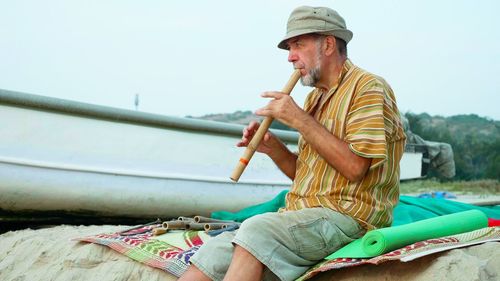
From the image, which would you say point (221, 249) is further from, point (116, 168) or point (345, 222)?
point (116, 168)

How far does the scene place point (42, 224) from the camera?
5891mm

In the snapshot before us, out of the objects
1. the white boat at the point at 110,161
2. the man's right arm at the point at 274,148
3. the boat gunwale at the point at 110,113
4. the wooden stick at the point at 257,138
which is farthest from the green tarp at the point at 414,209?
the wooden stick at the point at 257,138

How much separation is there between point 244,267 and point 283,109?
2.38 feet

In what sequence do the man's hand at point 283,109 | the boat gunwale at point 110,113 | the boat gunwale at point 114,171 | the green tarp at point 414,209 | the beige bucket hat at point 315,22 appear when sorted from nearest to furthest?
the man's hand at point 283,109
the beige bucket hat at point 315,22
the green tarp at point 414,209
the boat gunwale at point 110,113
the boat gunwale at point 114,171

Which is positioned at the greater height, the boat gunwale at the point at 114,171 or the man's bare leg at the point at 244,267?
the man's bare leg at the point at 244,267

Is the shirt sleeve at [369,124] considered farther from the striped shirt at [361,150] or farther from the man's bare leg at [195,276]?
the man's bare leg at [195,276]

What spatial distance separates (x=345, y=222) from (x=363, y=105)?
528mm

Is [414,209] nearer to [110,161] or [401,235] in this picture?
[401,235]

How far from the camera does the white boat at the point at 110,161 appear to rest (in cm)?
552

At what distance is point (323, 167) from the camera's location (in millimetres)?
3076

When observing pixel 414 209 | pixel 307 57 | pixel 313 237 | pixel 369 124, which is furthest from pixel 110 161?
pixel 369 124

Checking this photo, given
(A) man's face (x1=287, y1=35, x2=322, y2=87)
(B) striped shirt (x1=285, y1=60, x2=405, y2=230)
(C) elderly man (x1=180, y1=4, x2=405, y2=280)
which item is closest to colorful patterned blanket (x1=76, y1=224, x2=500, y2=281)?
(C) elderly man (x1=180, y1=4, x2=405, y2=280)

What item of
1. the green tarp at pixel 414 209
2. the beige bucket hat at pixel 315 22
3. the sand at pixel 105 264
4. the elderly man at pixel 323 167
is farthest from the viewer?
the green tarp at pixel 414 209

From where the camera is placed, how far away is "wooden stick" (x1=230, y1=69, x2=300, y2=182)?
321cm
